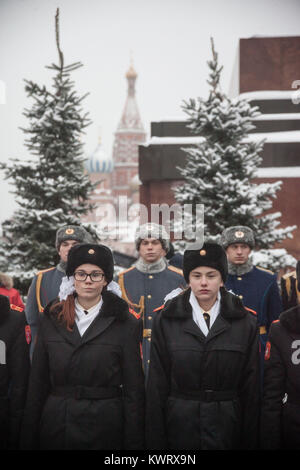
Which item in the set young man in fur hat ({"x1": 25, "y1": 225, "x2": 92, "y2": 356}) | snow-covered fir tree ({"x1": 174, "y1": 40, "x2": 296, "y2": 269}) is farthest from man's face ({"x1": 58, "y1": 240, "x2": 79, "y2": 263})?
snow-covered fir tree ({"x1": 174, "y1": 40, "x2": 296, "y2": 269})

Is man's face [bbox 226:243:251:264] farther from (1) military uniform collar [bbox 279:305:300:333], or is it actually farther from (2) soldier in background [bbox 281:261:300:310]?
(1) military uniform collar [bbox 279:305:300:333]

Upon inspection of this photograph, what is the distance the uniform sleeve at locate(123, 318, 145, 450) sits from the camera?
117 inches

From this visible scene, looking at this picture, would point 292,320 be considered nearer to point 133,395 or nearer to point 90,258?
point 133,395

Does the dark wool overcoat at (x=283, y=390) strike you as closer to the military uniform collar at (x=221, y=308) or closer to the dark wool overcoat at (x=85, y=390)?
the military uniform collar at (x=221, y=308)

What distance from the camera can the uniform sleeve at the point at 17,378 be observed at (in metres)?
3.04

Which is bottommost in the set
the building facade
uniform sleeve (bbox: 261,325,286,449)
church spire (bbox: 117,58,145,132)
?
uniform sleeve (bbox: 261,325,286,449)

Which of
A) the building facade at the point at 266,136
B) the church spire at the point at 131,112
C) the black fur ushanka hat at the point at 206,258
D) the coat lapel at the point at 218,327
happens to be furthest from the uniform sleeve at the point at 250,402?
the church spire at the point at 131,112

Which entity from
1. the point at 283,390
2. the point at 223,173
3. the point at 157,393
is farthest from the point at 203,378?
the point at 223,173

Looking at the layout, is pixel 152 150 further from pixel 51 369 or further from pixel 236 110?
pixel 51 369

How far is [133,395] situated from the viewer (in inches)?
118

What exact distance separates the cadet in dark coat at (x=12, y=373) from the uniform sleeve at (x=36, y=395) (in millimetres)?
120

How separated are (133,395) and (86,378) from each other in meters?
0.28
